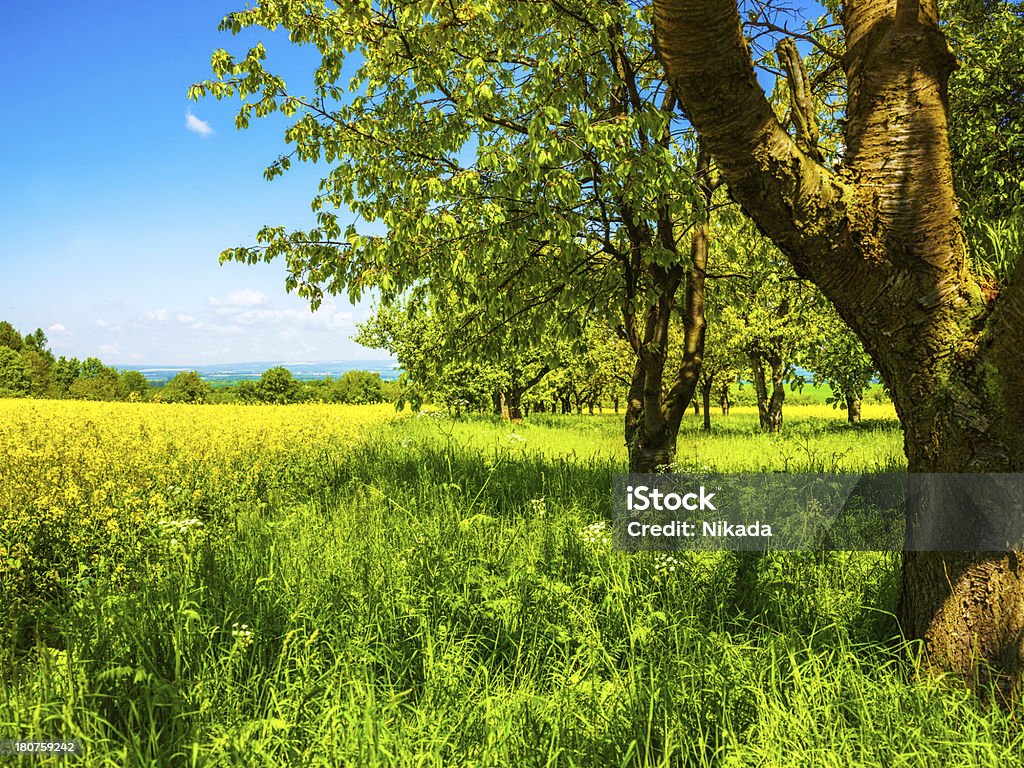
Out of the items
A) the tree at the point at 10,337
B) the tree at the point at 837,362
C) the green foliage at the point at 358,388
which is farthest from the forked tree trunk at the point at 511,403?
the tree at the point at 10,337

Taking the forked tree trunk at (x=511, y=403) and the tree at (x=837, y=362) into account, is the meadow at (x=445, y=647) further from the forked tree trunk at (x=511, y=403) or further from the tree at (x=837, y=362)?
the forked tree trunk at (x=511, y=403)

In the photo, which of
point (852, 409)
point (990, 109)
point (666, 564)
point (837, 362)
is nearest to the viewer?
point (666, 564)

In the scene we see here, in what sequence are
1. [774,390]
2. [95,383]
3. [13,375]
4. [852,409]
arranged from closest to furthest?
[774,390] → [852,409] → [13,375] → [95,383]

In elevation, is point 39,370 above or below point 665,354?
above

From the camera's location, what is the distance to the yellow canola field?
4.93 metres

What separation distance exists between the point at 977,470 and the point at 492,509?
13.5ft

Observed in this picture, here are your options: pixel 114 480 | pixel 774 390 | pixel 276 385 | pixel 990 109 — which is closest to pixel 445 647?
pixel 114 480

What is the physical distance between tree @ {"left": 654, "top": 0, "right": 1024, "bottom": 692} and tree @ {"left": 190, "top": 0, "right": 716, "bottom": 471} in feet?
4.32

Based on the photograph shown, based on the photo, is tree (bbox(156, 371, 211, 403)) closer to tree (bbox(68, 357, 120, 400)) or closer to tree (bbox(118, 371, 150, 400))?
tree (bbox(118, 371, 150, 400))

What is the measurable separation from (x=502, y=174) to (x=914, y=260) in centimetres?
325

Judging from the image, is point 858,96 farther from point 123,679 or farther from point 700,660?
point 123,679

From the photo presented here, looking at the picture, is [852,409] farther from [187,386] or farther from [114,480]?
[187,386]

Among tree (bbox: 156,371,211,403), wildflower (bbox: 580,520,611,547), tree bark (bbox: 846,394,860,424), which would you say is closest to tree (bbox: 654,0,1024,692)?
wildflower (bbox: 580,520,611,547)

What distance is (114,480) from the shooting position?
7027 mm
